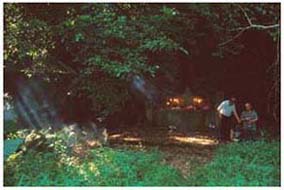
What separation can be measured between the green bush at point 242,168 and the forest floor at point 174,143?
10.2 inches

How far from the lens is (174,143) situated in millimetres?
9422

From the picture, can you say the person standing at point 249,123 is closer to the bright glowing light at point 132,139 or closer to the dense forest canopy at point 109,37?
the dense forest canopy at point 109,37

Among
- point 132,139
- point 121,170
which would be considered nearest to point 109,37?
point 121,170

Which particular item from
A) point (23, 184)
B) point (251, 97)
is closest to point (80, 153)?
point (23, 184)

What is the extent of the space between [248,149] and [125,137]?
2.82m

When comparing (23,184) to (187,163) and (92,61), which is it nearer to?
(92,61)

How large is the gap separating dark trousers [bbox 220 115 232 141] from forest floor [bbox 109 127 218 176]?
0.15 metres

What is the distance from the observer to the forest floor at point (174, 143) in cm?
759

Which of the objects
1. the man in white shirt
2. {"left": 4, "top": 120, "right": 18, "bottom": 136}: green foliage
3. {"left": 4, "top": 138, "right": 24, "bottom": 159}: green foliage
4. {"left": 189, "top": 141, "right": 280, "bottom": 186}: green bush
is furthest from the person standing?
{"left": 4, "top": 138, "right": 24, "bottom": 159}: green foliage

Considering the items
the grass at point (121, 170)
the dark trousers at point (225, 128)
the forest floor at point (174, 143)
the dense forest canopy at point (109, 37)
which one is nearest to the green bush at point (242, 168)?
the grass at point (121, 170)

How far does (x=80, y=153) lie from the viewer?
7.59 metres

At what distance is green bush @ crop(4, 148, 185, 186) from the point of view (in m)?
5.97

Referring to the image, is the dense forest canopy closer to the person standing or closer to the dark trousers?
the person standing

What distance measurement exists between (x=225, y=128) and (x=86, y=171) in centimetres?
374
